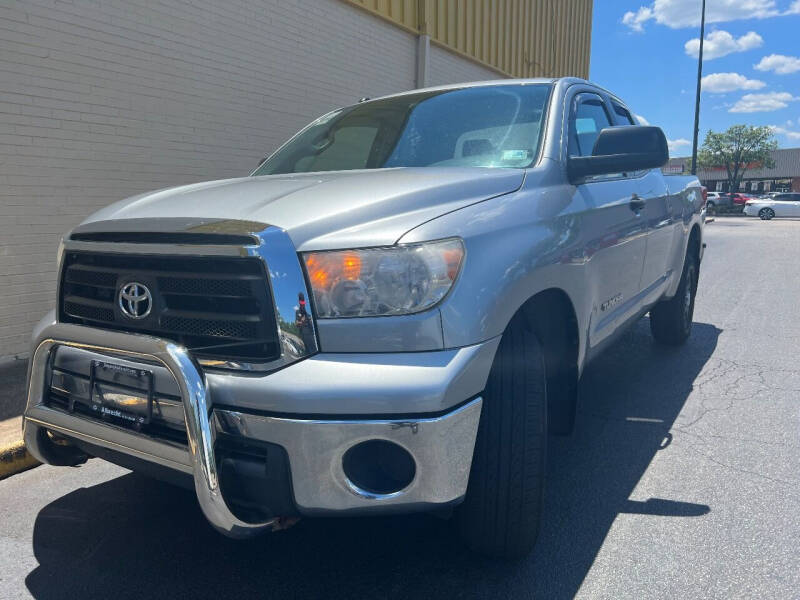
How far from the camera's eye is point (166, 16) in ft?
19.7

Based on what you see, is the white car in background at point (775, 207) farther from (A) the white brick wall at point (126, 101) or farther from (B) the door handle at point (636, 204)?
(B) the door handle at point (636, 204)

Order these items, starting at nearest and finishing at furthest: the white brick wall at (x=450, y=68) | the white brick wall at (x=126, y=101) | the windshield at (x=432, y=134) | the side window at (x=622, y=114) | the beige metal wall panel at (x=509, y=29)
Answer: the windshield at (x=432, y=134) → the side window at (x=622, y=114) → the white brick wall at (x=126, y=101) → the beige metal wall panel at (x=509, y=29) → the white brick wall at (x=450, y=68)

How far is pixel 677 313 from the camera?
534 cm

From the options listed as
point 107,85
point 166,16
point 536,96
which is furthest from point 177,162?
point 536,96

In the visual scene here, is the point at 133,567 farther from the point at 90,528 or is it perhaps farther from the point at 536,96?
the point at 536,96

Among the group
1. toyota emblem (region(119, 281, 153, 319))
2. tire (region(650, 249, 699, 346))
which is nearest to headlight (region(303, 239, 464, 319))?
toyota emblem (region(119, 281, 153, 319))

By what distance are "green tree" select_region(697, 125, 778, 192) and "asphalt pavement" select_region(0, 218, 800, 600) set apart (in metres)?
54.4

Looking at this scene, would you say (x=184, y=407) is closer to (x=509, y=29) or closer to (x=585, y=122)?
(x=585, y=122)

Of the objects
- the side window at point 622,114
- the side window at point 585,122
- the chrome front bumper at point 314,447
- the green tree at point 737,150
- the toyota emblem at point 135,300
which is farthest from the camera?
the green tree at point 737,150

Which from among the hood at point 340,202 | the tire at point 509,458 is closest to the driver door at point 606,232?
the hood at point 340,202

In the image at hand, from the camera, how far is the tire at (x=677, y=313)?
17.4 ft

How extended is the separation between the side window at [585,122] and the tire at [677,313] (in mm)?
2011

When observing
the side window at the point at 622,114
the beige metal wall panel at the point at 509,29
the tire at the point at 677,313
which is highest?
the beige metal wall panel at the point at 509,29

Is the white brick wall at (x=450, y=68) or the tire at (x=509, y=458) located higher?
the white brick wall at (x=450, y=68)
